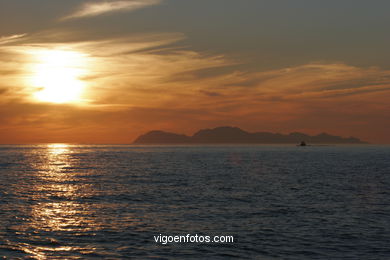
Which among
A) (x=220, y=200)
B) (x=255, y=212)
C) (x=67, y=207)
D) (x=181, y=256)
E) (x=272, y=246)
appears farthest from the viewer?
(x=220, y=200)

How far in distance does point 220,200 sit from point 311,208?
1036 cm

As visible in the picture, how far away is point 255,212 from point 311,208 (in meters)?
6.30

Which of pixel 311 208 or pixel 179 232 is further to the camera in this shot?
pixel 311 208

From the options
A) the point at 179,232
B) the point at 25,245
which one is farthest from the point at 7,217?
the point at 179,232

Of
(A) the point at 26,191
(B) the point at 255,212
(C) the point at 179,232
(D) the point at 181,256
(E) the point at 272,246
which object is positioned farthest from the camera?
(A) the point at 26,191

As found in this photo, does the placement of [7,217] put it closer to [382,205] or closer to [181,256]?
[181,256]

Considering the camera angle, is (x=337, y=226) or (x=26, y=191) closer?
(x=337, y=226)

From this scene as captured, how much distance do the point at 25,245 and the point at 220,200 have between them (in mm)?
24419

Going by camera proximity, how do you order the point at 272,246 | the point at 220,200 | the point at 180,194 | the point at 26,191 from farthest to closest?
the point at 26,191 < the point at 180,194 < the point at 220,200 < the point at 272,246

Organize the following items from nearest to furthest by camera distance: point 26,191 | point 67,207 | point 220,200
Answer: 1. point 67,207
2. point 220,200
3. point 26,191

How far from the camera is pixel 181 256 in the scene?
82.7 ft

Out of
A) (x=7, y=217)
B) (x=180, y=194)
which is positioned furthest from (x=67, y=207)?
(x=180, y=194)

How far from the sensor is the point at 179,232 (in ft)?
102

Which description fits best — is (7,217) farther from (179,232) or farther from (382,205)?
(382,205)
